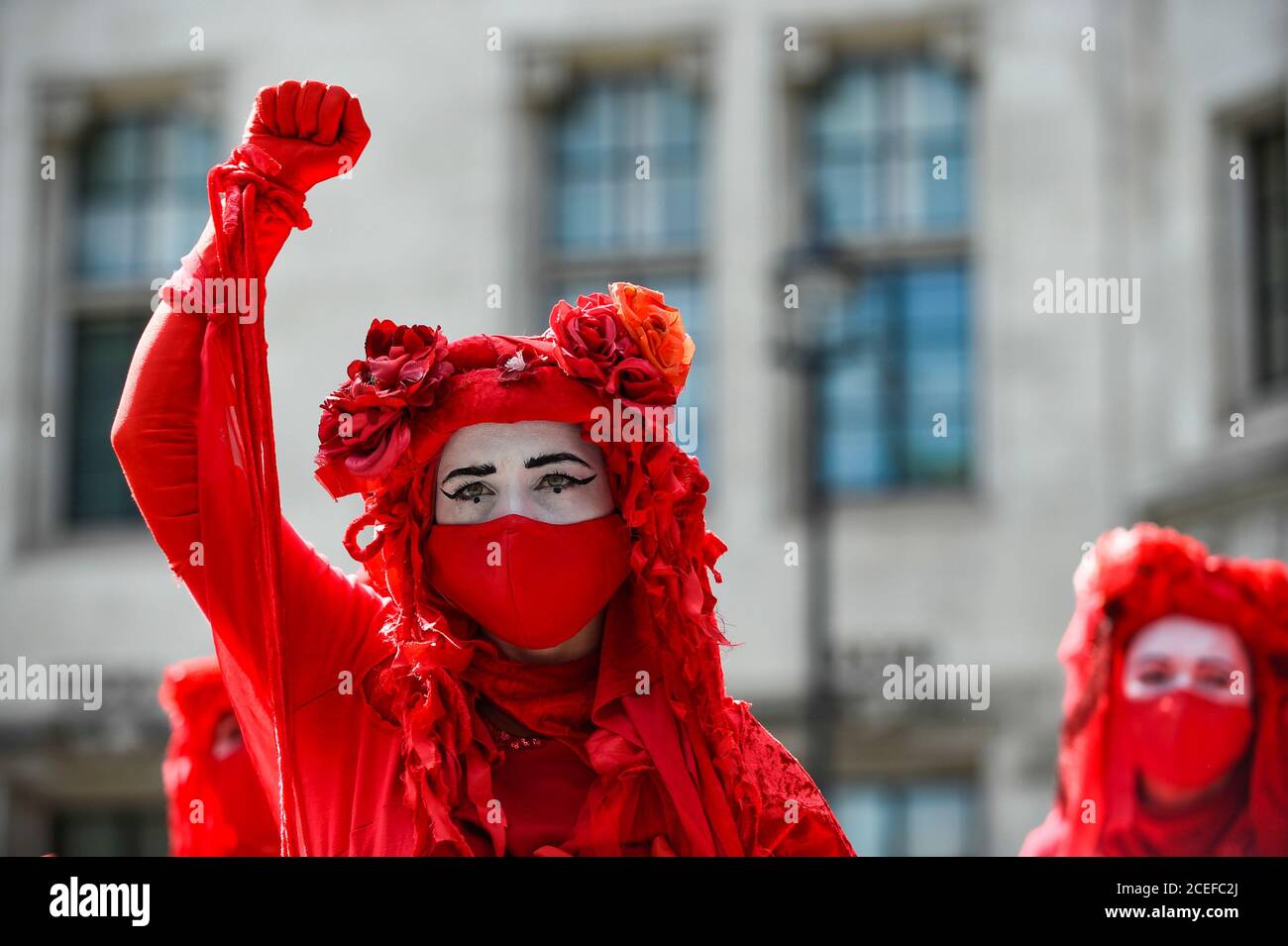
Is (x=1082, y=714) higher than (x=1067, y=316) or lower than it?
lower

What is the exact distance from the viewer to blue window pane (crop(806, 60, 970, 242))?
12.8 meters

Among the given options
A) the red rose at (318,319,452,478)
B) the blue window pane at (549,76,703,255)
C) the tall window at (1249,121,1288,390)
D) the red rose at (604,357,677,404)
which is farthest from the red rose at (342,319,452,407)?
the blue window pane at (549,76,703,255)

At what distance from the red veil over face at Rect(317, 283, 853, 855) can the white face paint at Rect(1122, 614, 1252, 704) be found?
150 cm

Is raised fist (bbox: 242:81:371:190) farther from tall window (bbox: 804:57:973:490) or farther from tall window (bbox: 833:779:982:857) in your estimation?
tall window (bbox: 804:57:973:490)

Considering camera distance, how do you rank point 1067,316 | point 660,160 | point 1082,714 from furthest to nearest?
point 660,160 < point 1067,316 < point 1082,714

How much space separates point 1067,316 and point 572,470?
955 centimetres

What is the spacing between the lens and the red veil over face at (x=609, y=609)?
3.11 metres

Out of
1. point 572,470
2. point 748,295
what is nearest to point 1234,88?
point 748,295

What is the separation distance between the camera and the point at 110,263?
554 inches
